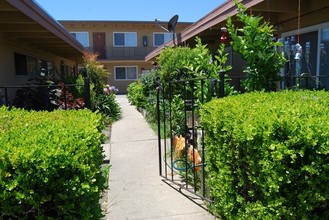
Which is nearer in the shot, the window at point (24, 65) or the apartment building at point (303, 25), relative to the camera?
the apartment building at point (303, 25)

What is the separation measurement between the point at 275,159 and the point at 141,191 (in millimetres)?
2631

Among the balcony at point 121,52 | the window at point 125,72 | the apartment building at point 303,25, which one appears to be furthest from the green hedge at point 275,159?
the window at point 125,72

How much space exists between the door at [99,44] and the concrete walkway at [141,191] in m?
22.0

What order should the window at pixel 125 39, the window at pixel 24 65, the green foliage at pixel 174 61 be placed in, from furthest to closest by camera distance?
1. the window at pixel 125 39
2. the window at pixel 24 65
3. the green foliage at pixel 174 61

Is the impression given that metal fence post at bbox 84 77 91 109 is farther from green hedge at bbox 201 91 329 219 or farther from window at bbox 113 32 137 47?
window at bbox 113 32 137 47

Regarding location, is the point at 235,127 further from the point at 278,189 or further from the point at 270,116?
the point at 278,189

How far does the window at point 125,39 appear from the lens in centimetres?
2827

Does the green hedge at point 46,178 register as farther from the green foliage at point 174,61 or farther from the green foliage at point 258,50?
the green foliage at point 174,61

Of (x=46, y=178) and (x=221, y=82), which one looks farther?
(x=221, y=82)

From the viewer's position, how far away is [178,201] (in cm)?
398

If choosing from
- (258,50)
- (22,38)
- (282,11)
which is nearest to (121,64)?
(22,38)

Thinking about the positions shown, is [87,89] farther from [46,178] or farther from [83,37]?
[83,37]

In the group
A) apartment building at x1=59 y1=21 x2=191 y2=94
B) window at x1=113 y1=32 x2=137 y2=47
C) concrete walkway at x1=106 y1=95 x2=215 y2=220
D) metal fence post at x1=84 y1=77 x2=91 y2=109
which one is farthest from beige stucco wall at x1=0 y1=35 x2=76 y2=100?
window at x1=113 y1=32 x2=137 y2=47

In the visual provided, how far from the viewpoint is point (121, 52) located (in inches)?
1123
